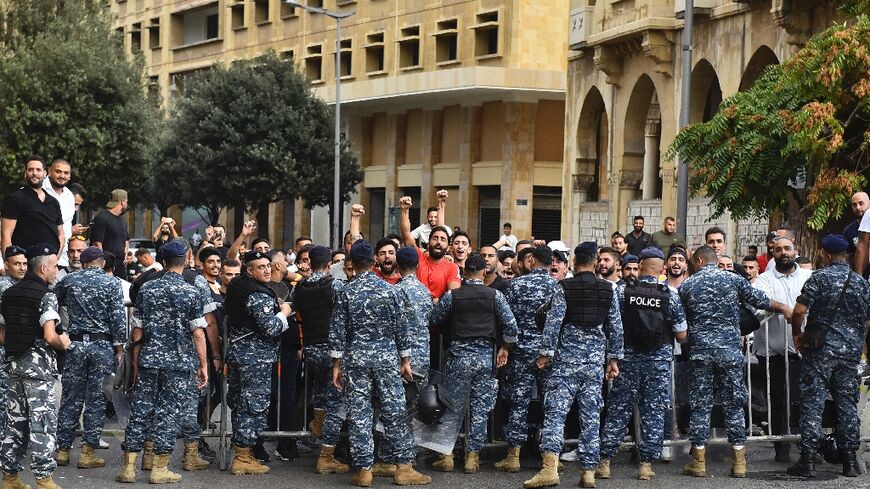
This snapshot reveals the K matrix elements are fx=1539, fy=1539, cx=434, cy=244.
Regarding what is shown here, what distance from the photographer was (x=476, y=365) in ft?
40.3

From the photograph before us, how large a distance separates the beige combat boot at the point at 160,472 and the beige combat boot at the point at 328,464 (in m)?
1.22

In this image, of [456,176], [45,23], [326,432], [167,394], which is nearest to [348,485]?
[326,432]

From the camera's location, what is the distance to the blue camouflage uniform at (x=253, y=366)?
12.1 metres

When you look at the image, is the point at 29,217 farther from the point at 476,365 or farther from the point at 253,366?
the point at 476,365

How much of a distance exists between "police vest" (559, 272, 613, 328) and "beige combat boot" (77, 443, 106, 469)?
401 cm

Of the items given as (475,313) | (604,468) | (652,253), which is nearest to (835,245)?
(652,253)

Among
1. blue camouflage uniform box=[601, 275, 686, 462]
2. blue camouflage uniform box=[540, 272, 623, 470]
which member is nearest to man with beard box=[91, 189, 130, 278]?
blue camouflage uniform box=[540, 272, 623, 470]

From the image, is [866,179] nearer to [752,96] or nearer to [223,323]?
[752,96]

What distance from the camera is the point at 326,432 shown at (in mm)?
12398

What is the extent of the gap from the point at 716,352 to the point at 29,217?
6.27 metres

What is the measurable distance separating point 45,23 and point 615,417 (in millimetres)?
31656

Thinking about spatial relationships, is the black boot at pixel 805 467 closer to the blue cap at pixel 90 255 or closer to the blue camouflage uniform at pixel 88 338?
the blue camouflage uniform at pixel 88 338

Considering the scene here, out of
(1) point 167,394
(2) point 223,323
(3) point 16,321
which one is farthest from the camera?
(2) point 223,323

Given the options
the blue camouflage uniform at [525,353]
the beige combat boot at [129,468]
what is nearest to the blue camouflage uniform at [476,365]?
the blue camouflage uniform at [525,353]
